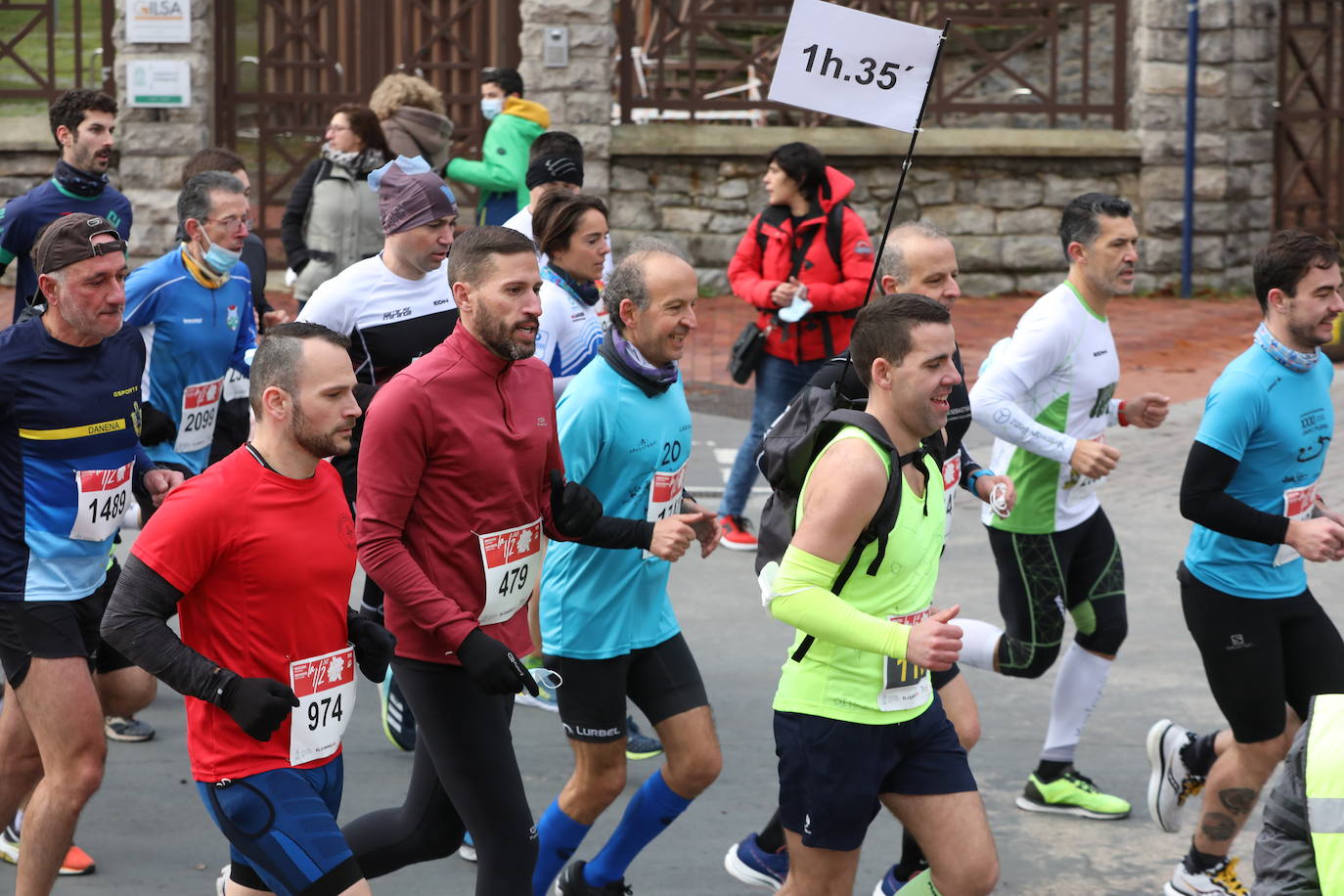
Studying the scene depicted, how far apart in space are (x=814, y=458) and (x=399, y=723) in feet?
8.81

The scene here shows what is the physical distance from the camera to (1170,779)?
550cm

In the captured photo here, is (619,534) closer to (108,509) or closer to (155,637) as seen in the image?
(155,637)

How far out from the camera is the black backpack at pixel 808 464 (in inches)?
152

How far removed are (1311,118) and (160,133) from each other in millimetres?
10570

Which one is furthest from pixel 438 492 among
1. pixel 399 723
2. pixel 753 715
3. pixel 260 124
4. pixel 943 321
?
pixel 260 124

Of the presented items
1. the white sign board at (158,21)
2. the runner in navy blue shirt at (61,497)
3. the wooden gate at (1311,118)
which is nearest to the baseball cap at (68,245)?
the runner in navy blue shirt at (61,497)

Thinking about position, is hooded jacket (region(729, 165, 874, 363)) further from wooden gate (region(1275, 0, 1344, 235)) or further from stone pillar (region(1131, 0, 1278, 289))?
wooden gate (region(1275, 0, 1344, 235))

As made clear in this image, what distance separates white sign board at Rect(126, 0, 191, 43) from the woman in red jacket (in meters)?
8.05

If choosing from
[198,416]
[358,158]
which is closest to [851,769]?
[198,416]

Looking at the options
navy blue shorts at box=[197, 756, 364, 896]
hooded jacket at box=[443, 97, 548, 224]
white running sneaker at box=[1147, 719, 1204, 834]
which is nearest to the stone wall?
hooded jacket at box=[443, 97, 548, 224]

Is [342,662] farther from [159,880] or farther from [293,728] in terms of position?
[159,880]

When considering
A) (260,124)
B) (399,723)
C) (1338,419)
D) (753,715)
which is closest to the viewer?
(399,723)

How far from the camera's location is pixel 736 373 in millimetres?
8844

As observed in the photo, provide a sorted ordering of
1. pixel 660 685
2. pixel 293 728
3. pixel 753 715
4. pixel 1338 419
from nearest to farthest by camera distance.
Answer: pixel 293 728
pixel 660 685
pixel 753 715
pixel 1338 419
